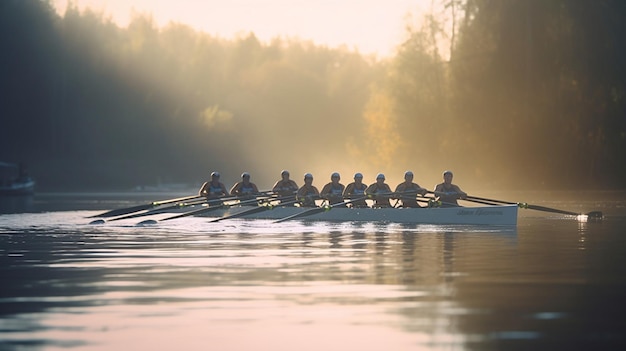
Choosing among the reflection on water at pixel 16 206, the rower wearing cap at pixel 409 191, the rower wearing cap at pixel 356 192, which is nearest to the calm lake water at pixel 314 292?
the rower wearing cap at pixel 409 191

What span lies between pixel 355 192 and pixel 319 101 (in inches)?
4174

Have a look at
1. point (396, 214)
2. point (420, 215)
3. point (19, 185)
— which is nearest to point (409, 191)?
point (396, 214)

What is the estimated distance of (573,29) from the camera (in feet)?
191

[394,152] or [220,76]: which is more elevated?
[220,76]

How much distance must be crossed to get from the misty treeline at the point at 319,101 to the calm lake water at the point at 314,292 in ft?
104

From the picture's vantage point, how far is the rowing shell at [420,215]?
33.1 metres

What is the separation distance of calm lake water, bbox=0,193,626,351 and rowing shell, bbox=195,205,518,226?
5.17 metres

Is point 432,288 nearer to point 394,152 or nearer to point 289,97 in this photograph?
point 394,152

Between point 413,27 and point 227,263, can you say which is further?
point 413,27

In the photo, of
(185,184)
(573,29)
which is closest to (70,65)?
(185,184)

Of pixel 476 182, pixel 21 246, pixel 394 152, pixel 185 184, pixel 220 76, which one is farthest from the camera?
pixel 220 76

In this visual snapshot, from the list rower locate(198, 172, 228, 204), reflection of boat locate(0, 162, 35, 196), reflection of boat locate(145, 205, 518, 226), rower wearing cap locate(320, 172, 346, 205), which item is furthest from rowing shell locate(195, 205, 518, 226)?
reflection of boat locate(0, 162, 35, 196)

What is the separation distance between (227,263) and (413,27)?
56.7 m

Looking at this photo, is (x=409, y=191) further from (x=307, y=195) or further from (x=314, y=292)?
(x=314, y=292)
